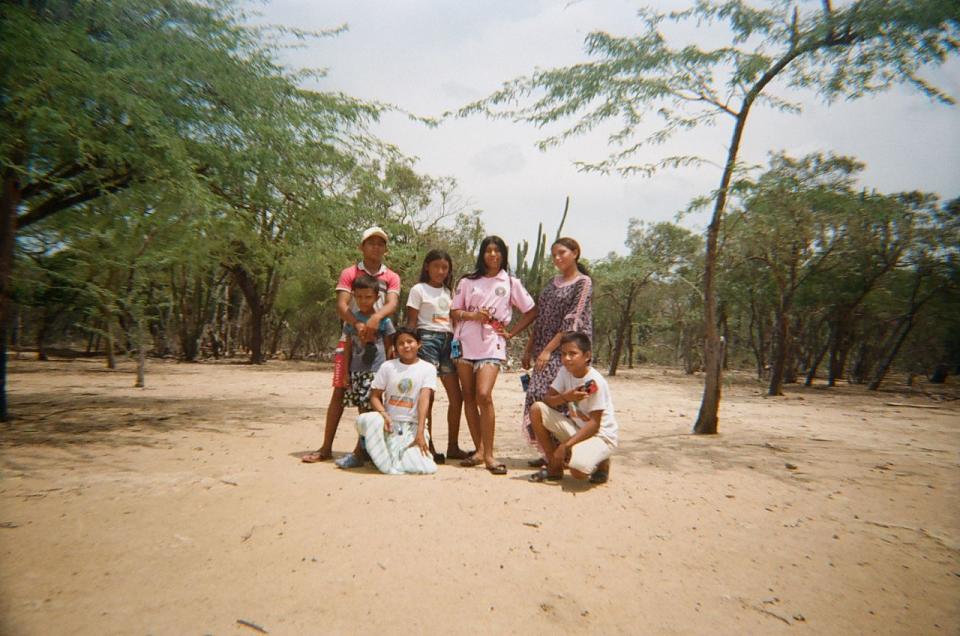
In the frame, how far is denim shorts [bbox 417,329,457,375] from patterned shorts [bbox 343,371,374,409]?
50 cm

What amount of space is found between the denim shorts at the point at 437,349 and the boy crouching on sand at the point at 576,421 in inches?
33.4

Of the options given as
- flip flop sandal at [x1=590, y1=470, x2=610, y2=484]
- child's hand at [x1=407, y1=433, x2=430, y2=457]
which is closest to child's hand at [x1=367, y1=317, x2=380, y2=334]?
child's hand at [x1=407, y1=433, x2=430, y2=457]

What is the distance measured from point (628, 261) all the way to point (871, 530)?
18.2 metres

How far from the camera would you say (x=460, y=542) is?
2834 mm

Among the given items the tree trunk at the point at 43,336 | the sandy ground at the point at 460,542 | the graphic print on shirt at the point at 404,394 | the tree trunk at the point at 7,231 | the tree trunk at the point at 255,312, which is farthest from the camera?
the tree trunk at the point at 255,312

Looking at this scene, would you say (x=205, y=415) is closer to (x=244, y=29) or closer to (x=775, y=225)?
(x=244, y=29)

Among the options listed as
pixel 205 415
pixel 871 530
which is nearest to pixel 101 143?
pixel 205 415

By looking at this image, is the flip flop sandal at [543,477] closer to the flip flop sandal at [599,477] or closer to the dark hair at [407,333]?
the flip flop sandal at [599,477]

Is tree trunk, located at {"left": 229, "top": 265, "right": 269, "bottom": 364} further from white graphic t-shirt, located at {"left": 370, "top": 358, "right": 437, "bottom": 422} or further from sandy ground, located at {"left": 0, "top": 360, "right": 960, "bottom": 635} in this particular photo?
white graphic t-shirt, located at {"left": 370, "top": 358, "right": 437, "bottom": 422}

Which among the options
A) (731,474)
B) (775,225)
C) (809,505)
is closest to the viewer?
(809,505)

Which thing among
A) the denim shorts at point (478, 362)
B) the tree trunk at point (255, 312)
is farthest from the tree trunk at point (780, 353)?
the tree trunk at point (255, 312)

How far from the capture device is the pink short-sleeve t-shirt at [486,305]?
439 cm

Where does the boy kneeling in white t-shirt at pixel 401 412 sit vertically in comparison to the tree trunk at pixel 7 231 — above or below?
below

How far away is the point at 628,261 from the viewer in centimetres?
2072
